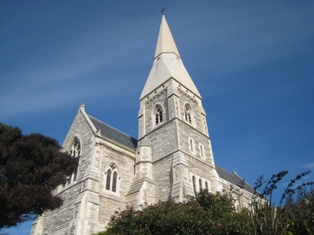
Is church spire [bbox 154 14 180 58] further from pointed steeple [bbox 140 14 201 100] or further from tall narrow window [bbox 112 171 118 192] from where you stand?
tall narrow window [bbox 112 171 118 192]

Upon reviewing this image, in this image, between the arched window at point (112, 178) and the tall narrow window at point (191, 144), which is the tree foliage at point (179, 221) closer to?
the arched window at point (112, 178)

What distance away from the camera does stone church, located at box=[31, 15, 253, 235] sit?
1736cm

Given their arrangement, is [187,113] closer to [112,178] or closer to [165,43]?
[112,178]

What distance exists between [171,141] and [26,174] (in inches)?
463

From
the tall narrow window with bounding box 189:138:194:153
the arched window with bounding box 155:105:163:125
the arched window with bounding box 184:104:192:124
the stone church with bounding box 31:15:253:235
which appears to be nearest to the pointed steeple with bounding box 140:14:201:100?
the stone church with bounding box 31:15:253:235

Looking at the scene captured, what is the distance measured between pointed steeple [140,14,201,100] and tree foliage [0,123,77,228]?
599 inches

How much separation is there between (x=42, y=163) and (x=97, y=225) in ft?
19.1

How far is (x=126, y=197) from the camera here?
19.3 meters

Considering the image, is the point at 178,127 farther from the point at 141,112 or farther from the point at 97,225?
the point at 97,225

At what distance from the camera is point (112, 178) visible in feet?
64.5

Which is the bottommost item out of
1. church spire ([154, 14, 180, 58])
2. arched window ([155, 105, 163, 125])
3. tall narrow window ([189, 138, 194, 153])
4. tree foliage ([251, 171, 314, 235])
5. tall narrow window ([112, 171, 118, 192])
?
tree foliage ([251, 171, 314, 235])

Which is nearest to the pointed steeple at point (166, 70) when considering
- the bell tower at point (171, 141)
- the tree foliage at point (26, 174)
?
the bell tower at point (171, 141)

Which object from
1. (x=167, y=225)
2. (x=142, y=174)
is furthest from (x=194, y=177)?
(x=167, y=225)

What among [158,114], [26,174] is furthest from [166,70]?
[26,174]
